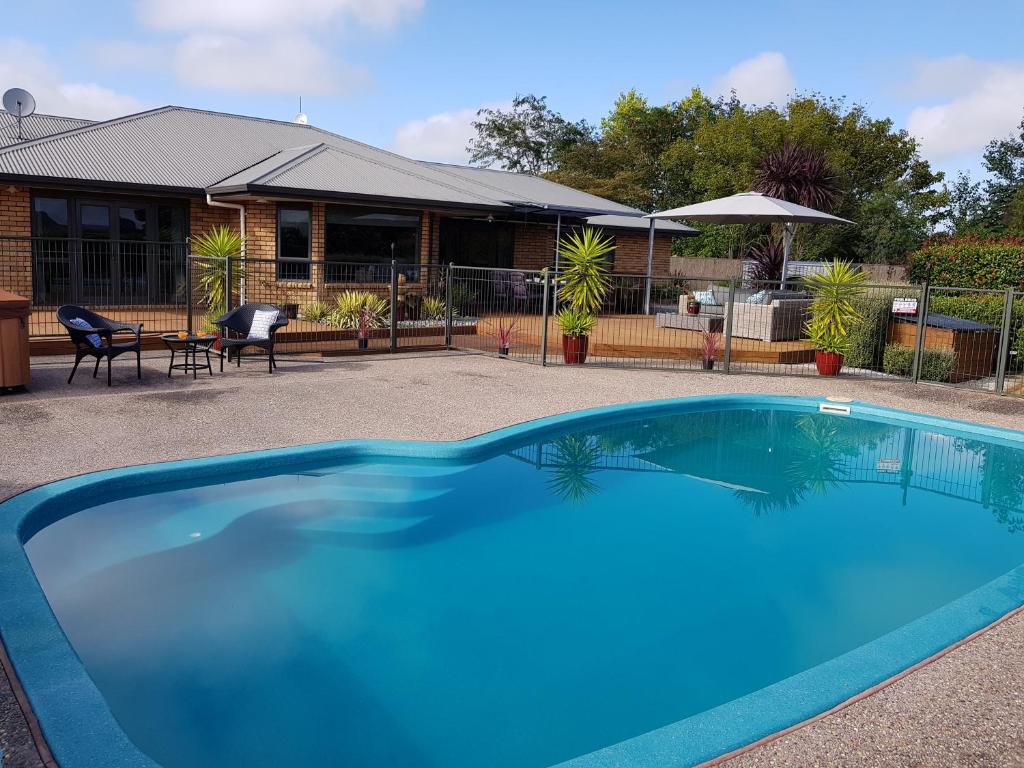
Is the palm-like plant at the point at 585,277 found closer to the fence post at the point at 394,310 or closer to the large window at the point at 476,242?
the fence post at the point at 394,310

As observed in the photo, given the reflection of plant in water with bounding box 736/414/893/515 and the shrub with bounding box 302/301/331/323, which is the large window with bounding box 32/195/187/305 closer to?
the shrub with bounding box 302/301/331/323

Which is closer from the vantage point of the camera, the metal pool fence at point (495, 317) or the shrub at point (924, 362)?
the shrub at point (924, 362)

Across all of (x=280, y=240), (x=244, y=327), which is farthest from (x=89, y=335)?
(x=280, y=240)

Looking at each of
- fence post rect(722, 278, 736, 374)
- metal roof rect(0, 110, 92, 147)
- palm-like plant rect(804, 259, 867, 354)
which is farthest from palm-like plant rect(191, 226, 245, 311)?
Result: palm-like plant rect(804, 259, 867, 354)

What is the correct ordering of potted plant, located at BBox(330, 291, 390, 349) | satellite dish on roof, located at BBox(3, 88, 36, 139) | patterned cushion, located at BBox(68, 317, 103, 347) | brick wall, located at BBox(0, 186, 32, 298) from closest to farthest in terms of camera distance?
patterned cushion, located at BBox(68, 317, 103, 347)
brick wall, located at BBox(0, 186, 32, 298)
potted plant, located at BBox(330, 291, 390, 349)
satellite dish on roof, located at BBox(3, 88, 36, 139)

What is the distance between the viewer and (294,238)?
16.8 metres

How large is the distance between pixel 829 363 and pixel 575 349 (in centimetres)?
420

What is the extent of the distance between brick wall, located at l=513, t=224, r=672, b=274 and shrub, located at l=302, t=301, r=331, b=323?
7.42m

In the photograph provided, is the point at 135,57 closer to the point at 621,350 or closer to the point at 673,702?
the point at 621,350

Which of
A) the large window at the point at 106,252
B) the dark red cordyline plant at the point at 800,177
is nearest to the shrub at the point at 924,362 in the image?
the dark red cordyline plant at the point at 800,177

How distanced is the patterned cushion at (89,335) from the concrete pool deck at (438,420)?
0.53 metres

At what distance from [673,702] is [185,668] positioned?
2695mm

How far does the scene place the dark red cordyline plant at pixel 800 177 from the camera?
21.3m

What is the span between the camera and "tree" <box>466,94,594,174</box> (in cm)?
4559
